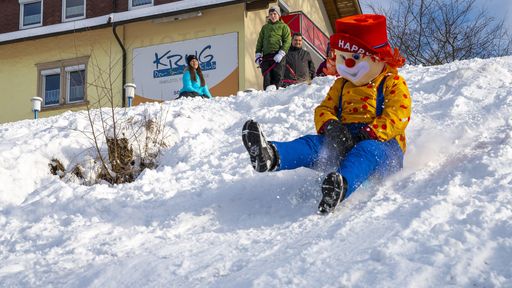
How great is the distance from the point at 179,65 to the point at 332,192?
12275 millimetres

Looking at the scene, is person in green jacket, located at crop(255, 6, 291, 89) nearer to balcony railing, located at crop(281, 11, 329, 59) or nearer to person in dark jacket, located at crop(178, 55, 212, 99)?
person in dark jacket, located at crop(178, 55, 212, 99)

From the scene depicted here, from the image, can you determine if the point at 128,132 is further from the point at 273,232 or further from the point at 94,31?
the point at 94,31

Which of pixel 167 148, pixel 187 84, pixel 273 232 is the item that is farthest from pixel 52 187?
pixel 187 84

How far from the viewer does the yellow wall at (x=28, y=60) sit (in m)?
Result: 16.6

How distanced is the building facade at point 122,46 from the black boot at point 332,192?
10.5 metres

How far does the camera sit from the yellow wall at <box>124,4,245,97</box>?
1477 cm

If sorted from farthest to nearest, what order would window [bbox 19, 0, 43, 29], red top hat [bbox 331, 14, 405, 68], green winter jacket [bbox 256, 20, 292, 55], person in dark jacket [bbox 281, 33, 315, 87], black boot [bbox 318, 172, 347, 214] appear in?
window [bbox 19, 0, 43, 29]
person in dark jacket [bbox 281, 33, 315, 87]
green winter jacket [bbox 256, 20, 292, 55]
red top hat [bbox 331, 14, 405, 68]
black boot [bbox 318, 172, 347, 214]

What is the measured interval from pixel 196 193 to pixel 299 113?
6.26 ft

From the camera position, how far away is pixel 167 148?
5.36 m

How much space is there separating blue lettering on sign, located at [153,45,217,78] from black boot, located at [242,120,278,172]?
1144 cm

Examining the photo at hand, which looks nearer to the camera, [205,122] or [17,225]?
[17,225]

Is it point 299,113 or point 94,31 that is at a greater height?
point 94,31

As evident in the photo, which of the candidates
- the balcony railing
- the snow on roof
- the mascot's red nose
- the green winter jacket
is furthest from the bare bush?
the balcony railing

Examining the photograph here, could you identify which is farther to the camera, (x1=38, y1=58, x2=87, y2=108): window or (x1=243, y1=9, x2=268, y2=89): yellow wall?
(x1=38, y1=58, x2=87, y2=108): window
